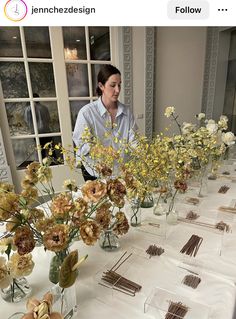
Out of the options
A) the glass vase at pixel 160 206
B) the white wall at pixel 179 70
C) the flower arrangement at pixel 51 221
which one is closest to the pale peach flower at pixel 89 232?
the flower arrangement at pixel 51 221

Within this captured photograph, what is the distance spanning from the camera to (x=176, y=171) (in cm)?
97

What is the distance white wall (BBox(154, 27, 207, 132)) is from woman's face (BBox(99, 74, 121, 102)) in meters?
1.27

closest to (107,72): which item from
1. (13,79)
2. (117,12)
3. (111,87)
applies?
(111,87)

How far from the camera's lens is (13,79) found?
2268mm

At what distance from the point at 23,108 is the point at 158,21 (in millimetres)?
1698

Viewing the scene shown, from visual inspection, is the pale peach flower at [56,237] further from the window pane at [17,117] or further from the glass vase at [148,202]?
the window pane at [17,117]

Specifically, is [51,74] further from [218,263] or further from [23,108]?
[218,263]

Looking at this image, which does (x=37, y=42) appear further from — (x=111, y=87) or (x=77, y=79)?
(x=111, y=87)

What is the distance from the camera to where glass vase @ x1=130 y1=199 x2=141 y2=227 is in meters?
0.94

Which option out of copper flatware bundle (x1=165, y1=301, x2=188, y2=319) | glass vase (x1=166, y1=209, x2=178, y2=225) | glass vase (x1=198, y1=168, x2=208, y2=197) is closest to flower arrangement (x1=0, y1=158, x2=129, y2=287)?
copper flatware bundle (x1=165, y1=301, x2=188, y2=319)

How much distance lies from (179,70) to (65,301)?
279cm

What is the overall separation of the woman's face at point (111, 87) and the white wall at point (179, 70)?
4.18 ft

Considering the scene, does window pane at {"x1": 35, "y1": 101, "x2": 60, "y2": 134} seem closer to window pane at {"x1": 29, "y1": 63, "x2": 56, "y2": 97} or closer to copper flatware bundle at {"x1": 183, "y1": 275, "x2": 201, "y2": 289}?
window pane at {"x1": 29, "y1": 63, "x2": 56, "y2": 97}

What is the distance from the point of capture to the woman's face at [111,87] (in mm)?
1588
